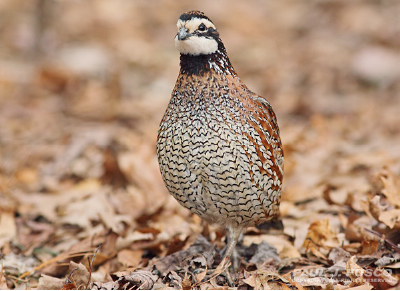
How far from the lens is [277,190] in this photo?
421 cm

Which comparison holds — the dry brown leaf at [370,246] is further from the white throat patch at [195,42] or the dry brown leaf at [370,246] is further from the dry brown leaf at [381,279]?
the white throat patch at [195,42]

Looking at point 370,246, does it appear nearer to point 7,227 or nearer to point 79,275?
point 79,275

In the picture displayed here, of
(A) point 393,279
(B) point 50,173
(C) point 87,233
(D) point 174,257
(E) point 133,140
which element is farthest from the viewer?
(E) point 133,140

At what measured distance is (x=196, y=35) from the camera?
3.87 meters

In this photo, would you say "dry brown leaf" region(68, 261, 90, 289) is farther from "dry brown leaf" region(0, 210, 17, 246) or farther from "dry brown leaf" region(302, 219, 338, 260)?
"dry brown leaf" region(302, 219, 338, 260)

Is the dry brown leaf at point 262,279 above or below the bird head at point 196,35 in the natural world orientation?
below

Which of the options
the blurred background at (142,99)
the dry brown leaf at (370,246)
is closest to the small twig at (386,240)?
the dry brown leaf at (370,246)

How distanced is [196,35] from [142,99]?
5.96m

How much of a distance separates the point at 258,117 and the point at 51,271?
7.43 ft

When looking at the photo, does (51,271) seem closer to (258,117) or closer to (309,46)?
(258,117)

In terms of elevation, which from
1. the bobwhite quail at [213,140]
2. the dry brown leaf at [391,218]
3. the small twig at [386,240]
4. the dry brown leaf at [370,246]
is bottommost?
the dry brown leaf at [370,246]

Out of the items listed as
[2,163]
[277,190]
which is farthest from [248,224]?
[2,163]

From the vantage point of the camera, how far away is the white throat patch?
12.7 ft

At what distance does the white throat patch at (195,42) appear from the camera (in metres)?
3.88
